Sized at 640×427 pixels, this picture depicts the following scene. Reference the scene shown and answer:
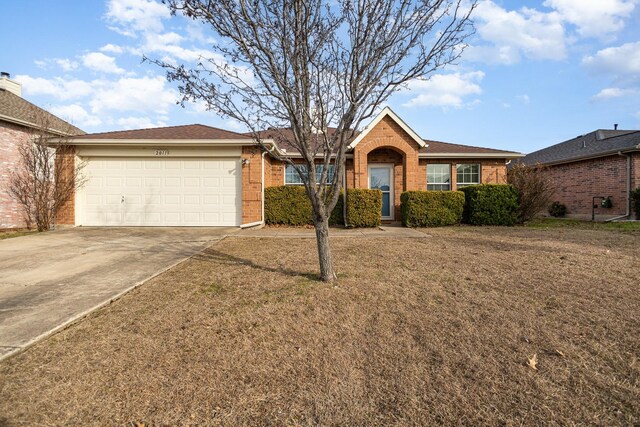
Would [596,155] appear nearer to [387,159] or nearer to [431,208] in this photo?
[431,208]

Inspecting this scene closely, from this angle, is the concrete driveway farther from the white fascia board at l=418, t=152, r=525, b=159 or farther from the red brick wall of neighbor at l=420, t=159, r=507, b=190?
the red brick wall of neighbor at l=420, t=159, r=507, b=190

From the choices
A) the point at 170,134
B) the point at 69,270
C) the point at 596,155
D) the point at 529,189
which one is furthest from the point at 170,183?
the point at 596,155

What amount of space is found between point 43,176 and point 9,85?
25.5 feet

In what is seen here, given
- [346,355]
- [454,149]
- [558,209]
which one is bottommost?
[346,355]

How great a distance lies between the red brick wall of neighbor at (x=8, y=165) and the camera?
10.2 meters

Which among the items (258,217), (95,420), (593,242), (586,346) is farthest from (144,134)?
(593,242)

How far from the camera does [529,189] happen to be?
1200 cm

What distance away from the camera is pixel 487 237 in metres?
8.86

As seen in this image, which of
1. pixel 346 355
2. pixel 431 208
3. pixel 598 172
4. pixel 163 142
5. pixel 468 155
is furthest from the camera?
pixel 598 172

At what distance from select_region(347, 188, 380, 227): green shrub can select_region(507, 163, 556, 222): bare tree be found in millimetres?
5870

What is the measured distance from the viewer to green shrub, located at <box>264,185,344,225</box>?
11.8 meters

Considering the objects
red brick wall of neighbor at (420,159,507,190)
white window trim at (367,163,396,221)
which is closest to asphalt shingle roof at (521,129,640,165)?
red brick wall of neighbor at (420,159,507,190)

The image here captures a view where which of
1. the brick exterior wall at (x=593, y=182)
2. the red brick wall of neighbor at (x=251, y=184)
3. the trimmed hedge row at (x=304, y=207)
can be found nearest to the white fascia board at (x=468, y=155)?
the trimmed hedge row at (x=304, y=207)

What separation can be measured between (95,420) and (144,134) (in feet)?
39.9
